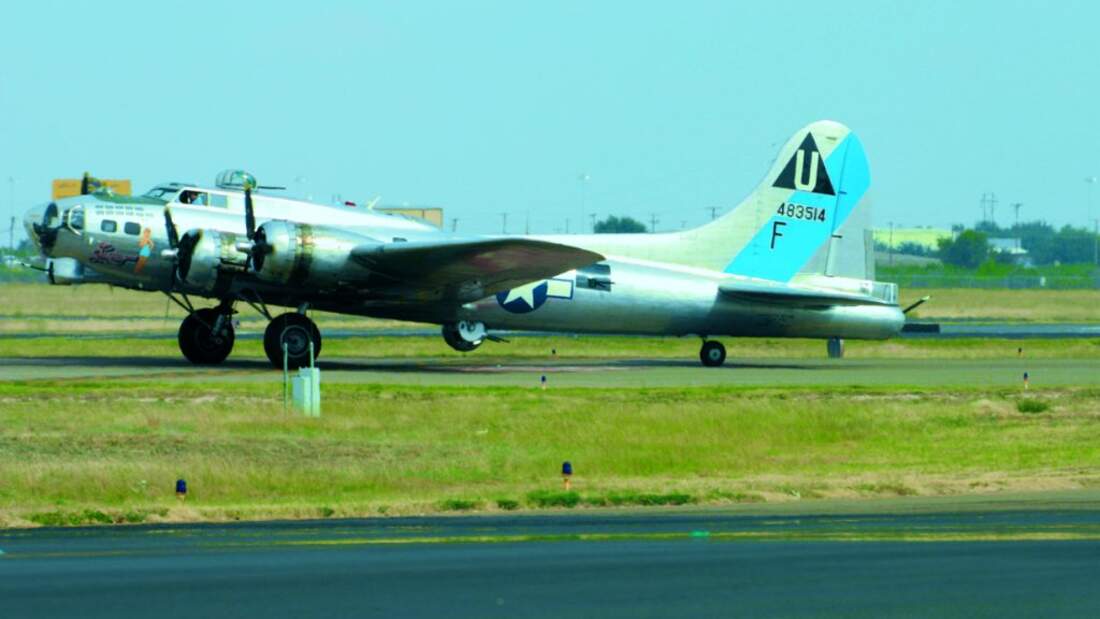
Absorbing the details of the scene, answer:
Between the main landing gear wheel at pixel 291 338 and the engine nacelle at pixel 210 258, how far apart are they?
178 cm

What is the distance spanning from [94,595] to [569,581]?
3.73 meters

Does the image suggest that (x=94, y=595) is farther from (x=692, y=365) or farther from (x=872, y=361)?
(x=872, y=361)

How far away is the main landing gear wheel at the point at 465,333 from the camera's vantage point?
3938 cm

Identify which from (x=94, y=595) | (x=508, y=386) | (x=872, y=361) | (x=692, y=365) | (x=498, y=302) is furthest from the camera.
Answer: (x=872, y=361)

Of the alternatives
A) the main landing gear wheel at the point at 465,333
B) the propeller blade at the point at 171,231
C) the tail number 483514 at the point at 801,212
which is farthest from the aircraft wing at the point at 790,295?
the propeller blade at the point at 171,231

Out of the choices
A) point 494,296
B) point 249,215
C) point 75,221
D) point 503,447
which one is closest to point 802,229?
point 494,296

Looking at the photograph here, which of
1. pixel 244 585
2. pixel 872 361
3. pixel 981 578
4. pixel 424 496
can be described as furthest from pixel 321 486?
pixel 872 361

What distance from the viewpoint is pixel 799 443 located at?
96.1ft

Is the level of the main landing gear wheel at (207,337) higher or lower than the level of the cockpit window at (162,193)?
lower

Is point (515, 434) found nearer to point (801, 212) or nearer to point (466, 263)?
point (466, 263)

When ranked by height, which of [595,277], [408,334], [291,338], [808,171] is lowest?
[291,338]

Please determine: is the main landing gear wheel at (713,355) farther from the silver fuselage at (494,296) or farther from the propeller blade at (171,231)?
the propeller blade at (171,231)

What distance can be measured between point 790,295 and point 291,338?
12245mm

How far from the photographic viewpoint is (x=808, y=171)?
42.2m
